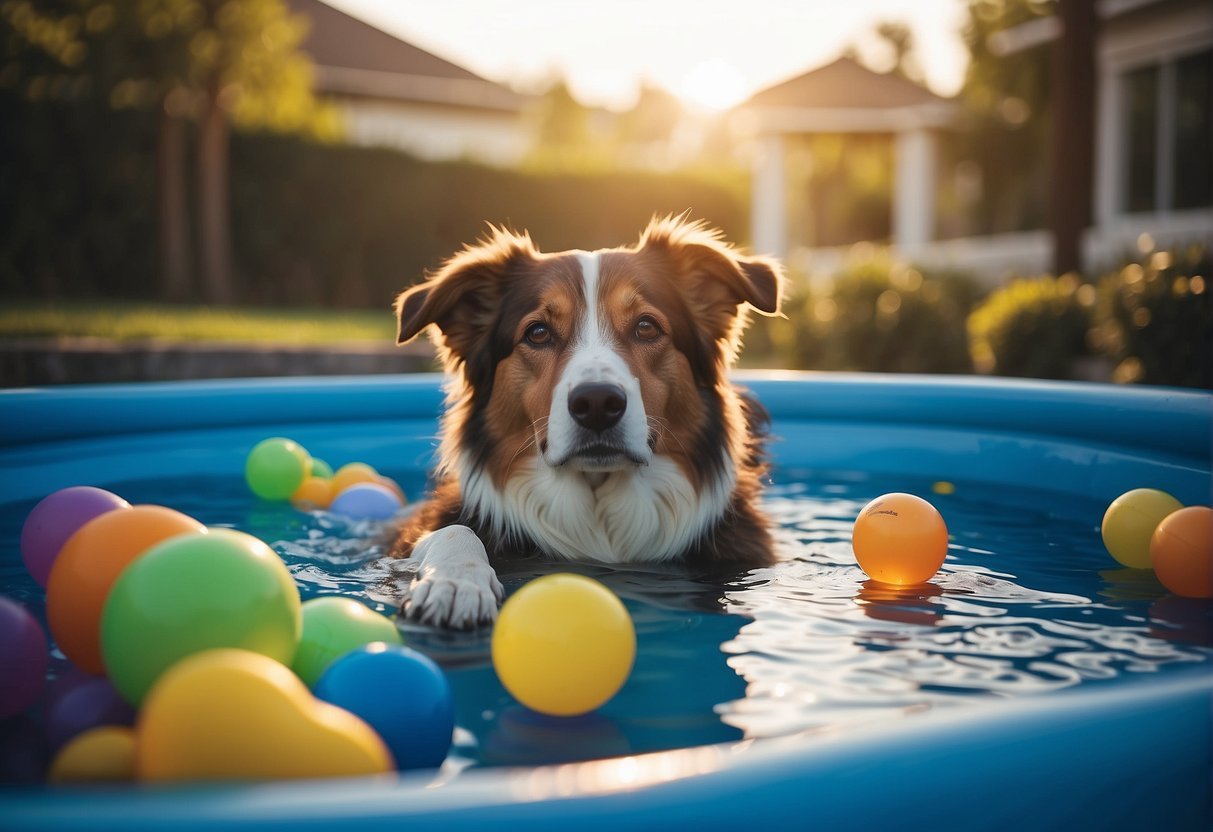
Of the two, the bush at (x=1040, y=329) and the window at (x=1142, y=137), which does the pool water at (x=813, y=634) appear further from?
the window at (x=1142, y=137)

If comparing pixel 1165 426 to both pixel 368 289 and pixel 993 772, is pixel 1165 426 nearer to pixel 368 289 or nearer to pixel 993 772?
pixel 993 772

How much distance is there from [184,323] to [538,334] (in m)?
10.5

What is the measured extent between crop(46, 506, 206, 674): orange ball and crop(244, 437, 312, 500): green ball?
2909mm

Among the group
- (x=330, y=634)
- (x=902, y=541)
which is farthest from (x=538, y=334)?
(x=330, y=634)

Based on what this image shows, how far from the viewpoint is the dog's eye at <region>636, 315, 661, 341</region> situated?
3.96 metres

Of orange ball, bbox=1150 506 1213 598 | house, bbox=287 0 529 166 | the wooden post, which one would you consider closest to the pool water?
orange ball, bbox=1150 506 1213 598

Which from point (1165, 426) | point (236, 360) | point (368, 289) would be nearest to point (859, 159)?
point (368, 289)

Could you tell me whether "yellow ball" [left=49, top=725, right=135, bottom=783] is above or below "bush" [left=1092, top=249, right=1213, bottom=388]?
below

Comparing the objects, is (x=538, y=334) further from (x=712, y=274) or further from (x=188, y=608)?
(x=188, y=608)

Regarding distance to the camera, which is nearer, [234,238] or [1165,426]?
[1165,426]

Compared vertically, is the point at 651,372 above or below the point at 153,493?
above

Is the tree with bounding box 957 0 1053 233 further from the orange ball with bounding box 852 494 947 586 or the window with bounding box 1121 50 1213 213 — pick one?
the orange ball with bounding box 852 494 947 586

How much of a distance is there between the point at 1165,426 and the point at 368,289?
18018 millimetres

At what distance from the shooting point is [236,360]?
10.1 metres
